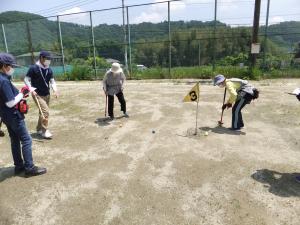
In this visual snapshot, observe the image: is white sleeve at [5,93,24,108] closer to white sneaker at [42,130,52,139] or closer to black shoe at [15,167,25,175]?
black shoe at [15,167,25,175]

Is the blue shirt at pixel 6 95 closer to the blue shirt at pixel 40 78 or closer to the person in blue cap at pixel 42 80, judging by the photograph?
the person in blue cap at pixel 42 80

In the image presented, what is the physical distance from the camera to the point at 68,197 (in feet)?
15.1

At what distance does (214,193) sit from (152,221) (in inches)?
44.2

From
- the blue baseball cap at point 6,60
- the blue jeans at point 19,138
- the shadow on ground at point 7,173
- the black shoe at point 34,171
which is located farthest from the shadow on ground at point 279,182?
the blue baseball cap at point 6,60

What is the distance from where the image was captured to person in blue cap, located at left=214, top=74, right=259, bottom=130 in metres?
6.89

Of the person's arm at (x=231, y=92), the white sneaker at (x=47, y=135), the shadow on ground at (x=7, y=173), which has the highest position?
the person's arm at (x=231, y=92)

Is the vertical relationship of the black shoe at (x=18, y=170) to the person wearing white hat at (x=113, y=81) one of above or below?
below

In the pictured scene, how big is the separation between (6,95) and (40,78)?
235cm

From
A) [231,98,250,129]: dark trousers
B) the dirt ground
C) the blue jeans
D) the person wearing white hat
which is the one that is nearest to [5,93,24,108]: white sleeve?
the blue jeans

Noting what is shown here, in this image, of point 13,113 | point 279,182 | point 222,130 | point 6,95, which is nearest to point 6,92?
point 6,95

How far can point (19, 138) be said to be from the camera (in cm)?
501

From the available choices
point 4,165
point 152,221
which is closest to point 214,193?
point 152,221

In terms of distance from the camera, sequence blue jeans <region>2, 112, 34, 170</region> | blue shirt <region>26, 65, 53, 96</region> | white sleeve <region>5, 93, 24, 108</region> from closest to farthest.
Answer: white sleeve <region>5, 93, 24, 108</region>, blue jeans <region>2, 112, 34, 170</region>, blue shirt <region>26, 65, 53, 96</region>

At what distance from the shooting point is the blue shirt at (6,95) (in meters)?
4.58
